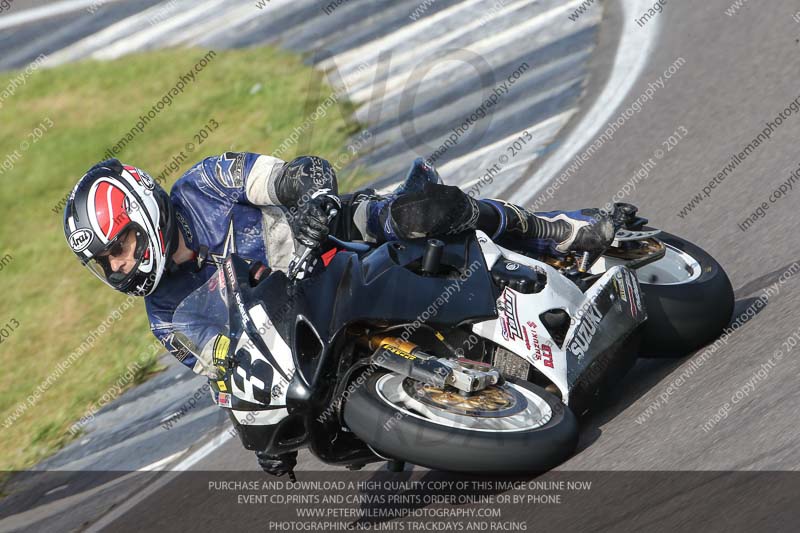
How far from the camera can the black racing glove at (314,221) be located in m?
4.30

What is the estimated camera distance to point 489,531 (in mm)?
4426

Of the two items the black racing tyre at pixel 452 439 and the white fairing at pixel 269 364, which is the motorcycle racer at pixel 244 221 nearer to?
the white fairing at pixel 269 364

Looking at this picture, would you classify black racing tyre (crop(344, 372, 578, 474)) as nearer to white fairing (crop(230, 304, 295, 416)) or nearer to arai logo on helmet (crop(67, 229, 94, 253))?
white fairing (crop(230, 304, 295, 416))

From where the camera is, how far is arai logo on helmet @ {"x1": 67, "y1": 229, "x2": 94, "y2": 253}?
4699 mm

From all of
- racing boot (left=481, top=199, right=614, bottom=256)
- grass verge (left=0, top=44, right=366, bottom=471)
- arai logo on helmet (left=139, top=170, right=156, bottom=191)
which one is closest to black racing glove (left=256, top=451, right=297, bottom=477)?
arai logo on helmet (left=139, top=170, right=156, bottom=191)

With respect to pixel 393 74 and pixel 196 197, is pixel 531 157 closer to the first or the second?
pixel 393 74

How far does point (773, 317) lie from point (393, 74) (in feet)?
21.7

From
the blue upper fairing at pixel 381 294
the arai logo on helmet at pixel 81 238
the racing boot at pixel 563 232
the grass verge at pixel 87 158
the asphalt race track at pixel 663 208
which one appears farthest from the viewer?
the grass verge at pixel 87 158

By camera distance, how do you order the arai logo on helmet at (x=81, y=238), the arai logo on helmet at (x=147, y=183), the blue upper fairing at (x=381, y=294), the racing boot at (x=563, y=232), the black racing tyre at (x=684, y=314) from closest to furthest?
the blue upper fairing at (x=381, y=294), the arai logo on helmet at (x=81, y=238), the arai logo on helmet at (x=147, y=183), the black racing tyre at (x=684, y=314), the racing boot at (x=563, y=232)

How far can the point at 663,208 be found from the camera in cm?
780

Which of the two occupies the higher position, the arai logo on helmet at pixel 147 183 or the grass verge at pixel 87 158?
the arai logo on helmet at pixel 147 183

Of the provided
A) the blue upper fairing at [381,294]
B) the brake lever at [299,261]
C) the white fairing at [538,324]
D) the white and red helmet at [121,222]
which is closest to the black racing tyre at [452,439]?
the blue upper fairing at [381,294]

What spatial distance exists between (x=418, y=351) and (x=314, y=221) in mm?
688

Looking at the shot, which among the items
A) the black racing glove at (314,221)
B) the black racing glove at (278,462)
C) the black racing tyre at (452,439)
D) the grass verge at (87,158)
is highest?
the black racing glove at (314,221)
